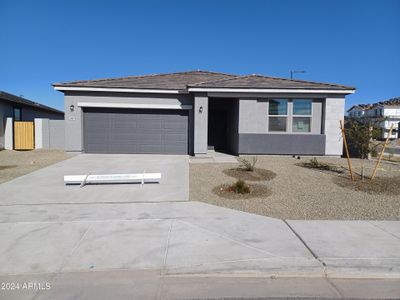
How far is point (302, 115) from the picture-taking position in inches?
555

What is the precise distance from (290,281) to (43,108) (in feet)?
87.6

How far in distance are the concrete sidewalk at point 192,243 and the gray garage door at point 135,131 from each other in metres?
9.46

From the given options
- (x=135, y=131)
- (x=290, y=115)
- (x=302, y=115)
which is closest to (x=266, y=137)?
(x=290, y=115)

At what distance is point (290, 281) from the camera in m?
3.31

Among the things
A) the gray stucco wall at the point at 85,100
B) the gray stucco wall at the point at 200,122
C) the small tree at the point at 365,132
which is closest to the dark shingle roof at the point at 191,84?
the gray stucco wall at the point at 85,100

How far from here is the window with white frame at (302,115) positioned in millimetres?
14047

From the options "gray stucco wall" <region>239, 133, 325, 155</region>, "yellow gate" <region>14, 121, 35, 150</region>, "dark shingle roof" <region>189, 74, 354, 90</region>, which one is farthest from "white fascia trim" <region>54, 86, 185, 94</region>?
"yellow gate" <region>14, 121, 35, 150</region>

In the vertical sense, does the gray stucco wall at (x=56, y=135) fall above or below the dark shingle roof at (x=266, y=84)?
below

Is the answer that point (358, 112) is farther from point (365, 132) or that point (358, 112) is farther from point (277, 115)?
point (365, 132)

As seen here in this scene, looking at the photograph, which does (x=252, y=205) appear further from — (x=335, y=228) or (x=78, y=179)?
(x=78, y=179)

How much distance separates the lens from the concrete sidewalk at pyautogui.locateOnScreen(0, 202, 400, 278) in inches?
138

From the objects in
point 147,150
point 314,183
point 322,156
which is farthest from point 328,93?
point 147,150

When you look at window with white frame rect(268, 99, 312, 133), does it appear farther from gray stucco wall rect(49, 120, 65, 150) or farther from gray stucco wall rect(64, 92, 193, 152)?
gray stucco wall rect(49, 120, 65, 150)

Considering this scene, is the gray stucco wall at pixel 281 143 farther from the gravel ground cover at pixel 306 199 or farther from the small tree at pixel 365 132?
the small tree at pixel 365 132
